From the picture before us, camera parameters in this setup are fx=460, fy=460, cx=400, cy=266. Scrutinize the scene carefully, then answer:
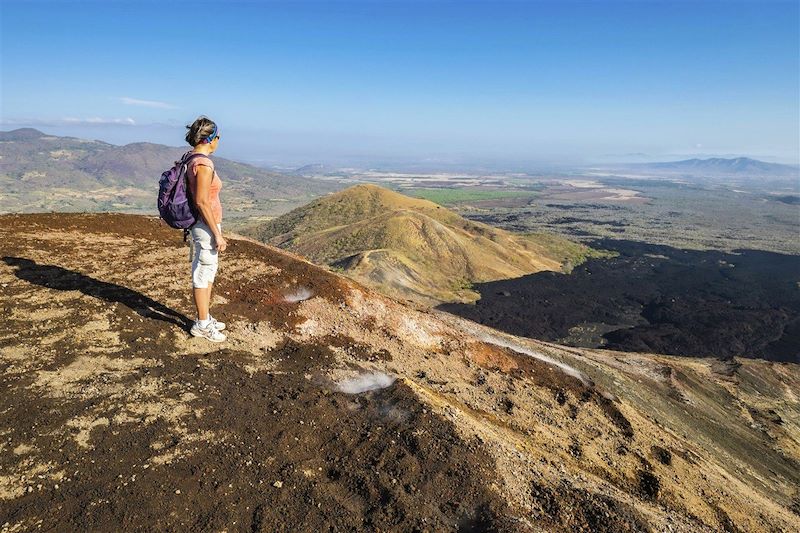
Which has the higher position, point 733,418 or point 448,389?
point 448,389

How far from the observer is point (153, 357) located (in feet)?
25.8

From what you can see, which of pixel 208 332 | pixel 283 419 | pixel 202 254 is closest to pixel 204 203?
pixel 202 254

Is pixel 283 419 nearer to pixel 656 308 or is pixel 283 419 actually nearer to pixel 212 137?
pixel 212 137

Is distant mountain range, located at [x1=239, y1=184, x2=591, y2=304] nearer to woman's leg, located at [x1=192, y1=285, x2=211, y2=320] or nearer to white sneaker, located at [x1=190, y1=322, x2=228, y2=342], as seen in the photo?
white sneaker, located at [x1=190, y1=322, x2=228, y2=342]

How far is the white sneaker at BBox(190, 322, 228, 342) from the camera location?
28.3 feet

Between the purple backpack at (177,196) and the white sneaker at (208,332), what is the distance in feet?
8.01

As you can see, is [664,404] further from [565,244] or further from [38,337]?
[565,244]

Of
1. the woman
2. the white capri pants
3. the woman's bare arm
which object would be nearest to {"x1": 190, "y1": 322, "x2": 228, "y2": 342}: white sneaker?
the woman

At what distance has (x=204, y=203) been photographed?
6816mm

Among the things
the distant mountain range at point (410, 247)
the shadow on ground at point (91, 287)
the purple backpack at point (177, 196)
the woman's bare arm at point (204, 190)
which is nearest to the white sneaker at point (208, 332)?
the shadow on ground at point (91, 287)

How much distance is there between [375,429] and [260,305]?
19.0 feet

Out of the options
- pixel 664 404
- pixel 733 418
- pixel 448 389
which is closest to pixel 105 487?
pixel 448 389

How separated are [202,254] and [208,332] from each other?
203 cm

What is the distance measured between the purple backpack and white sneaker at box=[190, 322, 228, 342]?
8.01 ft
